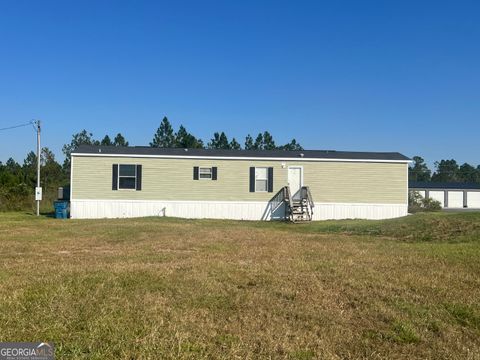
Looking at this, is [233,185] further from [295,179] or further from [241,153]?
[295,179]

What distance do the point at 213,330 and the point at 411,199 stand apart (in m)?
31.0

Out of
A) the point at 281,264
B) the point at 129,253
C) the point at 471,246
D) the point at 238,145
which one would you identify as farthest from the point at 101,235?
the point at 238,145

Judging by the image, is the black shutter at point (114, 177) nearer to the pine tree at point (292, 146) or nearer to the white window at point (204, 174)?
the white window at point (204, 174)

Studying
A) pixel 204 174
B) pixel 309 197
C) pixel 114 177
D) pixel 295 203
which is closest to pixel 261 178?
pixel 295 203

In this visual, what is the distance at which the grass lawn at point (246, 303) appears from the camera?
3.78 m

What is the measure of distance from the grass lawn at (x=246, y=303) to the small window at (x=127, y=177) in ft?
38.4

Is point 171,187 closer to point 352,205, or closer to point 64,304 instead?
point 352,205

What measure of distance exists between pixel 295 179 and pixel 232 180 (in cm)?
283

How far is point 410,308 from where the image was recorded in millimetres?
4836

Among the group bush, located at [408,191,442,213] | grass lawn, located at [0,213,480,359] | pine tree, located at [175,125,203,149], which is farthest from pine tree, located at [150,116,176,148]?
grass lawn, located at [0,213,480,359]

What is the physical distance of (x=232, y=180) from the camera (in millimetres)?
20859

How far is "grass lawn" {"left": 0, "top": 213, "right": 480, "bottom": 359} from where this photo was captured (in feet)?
12.4

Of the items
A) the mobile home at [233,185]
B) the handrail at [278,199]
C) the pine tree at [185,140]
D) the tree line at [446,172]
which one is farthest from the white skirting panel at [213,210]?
the tree line at [446,172]

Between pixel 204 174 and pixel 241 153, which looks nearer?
pixel 204 174
